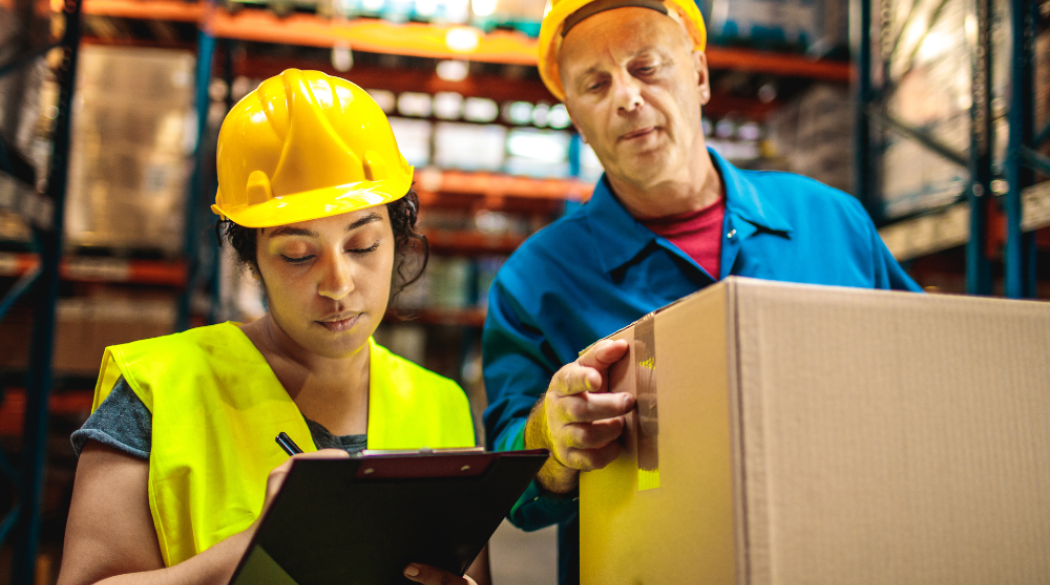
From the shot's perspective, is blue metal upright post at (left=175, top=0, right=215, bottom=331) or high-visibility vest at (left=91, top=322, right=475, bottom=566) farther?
blue metal upright post at (left=175, top=0, right=215, bottom=331)

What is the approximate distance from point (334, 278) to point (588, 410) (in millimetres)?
614

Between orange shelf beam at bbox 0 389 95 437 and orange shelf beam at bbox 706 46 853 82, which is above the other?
orange shelf beam at bbox 706 46 853 82

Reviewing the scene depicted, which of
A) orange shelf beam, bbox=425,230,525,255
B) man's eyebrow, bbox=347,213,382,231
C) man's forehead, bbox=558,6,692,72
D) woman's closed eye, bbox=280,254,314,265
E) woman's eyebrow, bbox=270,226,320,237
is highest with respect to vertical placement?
orange shelf beam, bbox=425,230,525,255

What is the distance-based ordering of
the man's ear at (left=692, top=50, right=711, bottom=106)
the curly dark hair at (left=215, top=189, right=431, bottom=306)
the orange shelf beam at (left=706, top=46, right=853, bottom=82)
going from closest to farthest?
the curly dark hair at (left=215, top=189, right=431, bottom=306), the man's ear at (left=692, top=50, right=711, bottom=106), the orange shelf beam at (left=706, top=46, right=853, bottom=82)

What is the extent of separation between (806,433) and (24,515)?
443 centimetres

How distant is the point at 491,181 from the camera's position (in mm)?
7629

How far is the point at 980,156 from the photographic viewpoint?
12.3 ft

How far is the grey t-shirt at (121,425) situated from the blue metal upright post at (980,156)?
385 centimetres

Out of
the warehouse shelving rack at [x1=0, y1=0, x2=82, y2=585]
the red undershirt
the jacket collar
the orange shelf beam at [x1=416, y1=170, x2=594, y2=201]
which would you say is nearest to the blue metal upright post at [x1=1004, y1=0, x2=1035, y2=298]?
the jacket collar

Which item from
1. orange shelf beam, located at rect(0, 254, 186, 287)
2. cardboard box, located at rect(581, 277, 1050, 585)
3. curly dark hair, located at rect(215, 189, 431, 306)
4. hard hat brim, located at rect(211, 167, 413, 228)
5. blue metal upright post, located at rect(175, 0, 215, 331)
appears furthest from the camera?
blue metal upright post, located at rect(175, 0, 215, 331)

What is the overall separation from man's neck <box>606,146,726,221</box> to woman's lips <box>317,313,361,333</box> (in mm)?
947

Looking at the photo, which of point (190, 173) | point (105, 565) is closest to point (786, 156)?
point (190, 173)

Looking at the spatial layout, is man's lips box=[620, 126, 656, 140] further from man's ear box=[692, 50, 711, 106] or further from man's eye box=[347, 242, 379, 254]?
man's eye box=[347, 242, 379, 254]

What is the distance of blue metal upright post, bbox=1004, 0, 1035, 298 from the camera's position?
3359 millimetres
